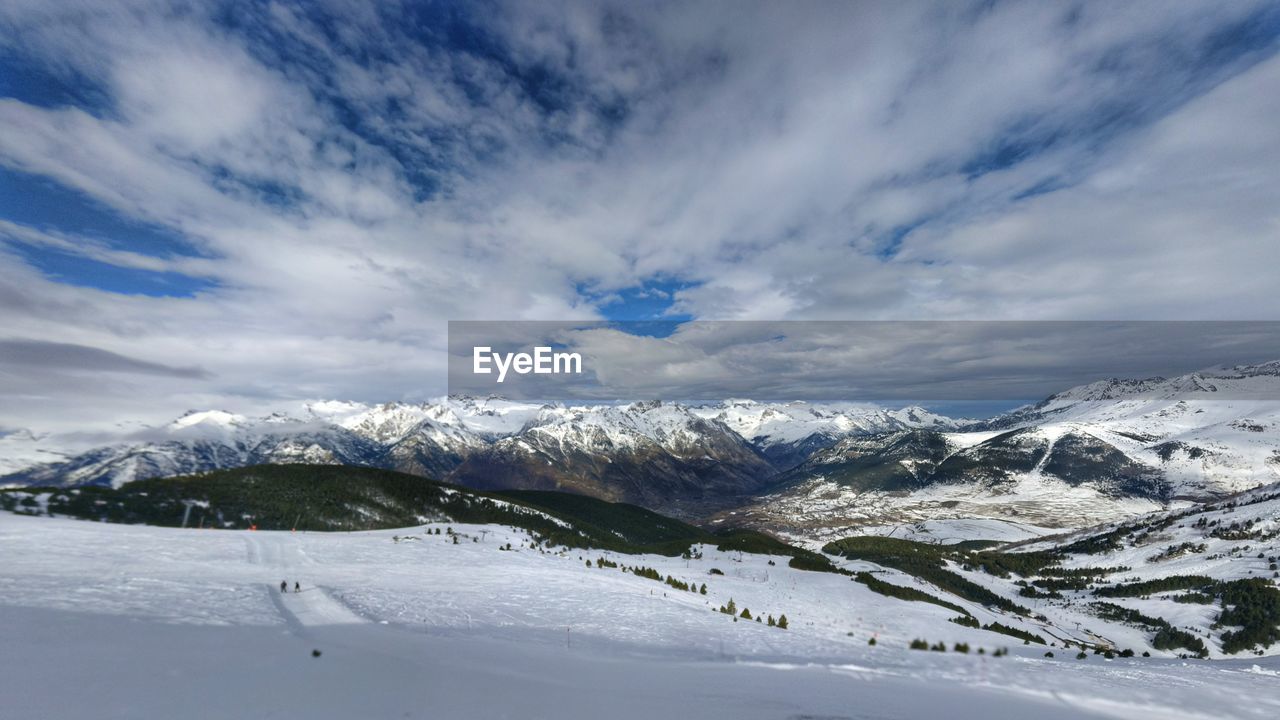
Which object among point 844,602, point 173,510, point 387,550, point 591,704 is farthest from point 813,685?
point 173,510

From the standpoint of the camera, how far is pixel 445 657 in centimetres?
742

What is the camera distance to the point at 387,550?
2217cm

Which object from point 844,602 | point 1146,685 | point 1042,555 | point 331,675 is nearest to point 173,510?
point 331,675

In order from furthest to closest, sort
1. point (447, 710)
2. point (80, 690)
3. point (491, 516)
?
point (491, 516)
point (447, 710)
point (80, 690)

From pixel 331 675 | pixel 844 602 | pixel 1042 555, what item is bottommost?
pixel 1042 555

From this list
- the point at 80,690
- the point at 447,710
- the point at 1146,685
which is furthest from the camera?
the point at 1146,685

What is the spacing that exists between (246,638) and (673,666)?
21.8 ft

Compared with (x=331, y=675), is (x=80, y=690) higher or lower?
higher

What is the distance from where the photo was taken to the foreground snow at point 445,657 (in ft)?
16.9

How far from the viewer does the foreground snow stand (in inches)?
203

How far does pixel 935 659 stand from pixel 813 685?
4.99 metres

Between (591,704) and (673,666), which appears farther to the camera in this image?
(673,666)

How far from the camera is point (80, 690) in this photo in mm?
4578

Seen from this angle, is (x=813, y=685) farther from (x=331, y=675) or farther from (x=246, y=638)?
(x=246, y=638)
